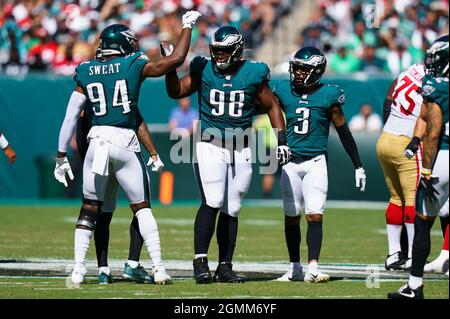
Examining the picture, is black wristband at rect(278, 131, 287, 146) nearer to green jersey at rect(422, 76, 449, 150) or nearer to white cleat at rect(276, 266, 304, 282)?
white cleat at rect(276, 266, 304, 282)

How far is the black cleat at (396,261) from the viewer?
9.20 meters

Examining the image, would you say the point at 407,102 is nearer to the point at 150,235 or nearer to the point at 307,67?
the point at 307,67

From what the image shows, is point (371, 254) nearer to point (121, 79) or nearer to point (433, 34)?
point (121, 79)

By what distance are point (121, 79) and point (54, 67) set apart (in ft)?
38.4

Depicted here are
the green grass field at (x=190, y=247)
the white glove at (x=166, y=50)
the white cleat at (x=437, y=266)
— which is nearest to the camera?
the green grass field at (x=190, y=247)

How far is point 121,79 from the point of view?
25.5ft

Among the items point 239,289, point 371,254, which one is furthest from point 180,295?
point 371,254

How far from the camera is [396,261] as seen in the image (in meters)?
9.21

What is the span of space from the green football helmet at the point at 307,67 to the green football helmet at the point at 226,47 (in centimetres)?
54

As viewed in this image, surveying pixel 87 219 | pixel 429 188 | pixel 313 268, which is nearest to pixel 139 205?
pixel 87 219

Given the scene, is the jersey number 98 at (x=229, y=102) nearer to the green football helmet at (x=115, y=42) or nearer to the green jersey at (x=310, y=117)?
the green jersey at (x=310, y=117)

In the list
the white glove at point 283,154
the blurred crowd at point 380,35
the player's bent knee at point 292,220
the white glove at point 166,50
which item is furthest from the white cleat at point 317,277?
the blurred crowd at point 380,35

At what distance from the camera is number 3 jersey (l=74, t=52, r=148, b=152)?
776cm

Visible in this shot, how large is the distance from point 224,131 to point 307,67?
912mm
